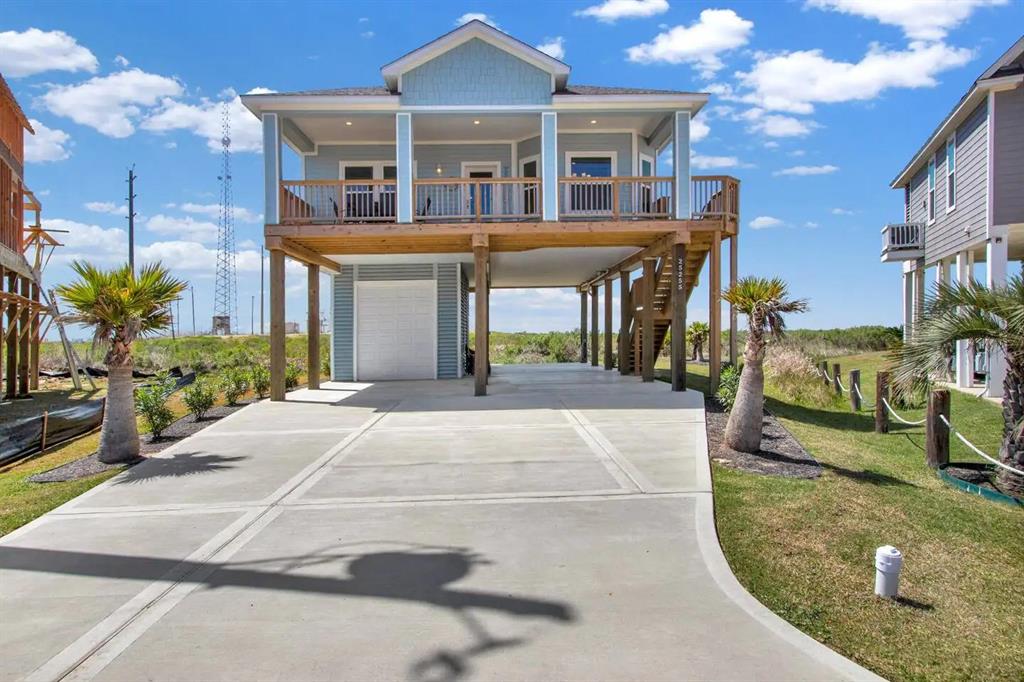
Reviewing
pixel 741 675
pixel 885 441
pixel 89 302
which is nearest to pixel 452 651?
pixel 741 675

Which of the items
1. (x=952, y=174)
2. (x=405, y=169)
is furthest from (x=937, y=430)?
(x=952, y=174)

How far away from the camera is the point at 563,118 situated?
15.6 m

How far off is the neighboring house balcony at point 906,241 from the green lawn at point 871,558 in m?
14.6

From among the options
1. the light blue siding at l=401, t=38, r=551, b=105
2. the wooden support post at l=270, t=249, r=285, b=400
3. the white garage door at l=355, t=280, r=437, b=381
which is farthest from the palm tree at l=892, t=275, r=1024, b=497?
the white garage door at l=355, t=280, r=437, b=381

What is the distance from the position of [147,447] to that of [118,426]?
41.9 inches

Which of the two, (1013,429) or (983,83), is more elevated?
(983,83)

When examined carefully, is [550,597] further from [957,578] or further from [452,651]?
[957,578]

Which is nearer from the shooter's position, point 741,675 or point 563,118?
point 741,675

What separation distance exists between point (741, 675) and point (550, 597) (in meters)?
1.23

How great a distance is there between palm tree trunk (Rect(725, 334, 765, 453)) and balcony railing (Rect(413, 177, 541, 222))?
6.87 metres

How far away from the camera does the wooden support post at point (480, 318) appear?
13477mm

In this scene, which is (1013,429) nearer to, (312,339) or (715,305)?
(715,305)

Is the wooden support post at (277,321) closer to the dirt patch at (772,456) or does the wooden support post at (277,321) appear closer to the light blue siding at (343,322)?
the light blue siding at (343,322)

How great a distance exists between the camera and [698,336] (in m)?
29.7
